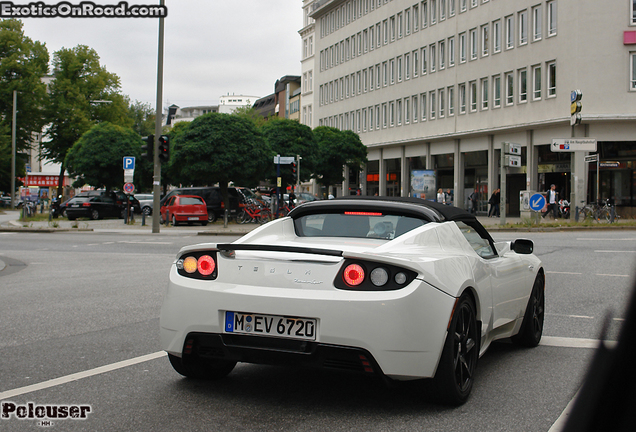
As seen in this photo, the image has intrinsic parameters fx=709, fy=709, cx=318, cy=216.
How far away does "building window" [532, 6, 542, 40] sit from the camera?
4309 centimetres

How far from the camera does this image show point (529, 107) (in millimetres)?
43594

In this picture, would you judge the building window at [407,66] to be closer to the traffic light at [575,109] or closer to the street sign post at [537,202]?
the traffic light at [575,109]

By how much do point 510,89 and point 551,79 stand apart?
3.98m

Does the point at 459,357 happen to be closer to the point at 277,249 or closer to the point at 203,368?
the point at 277,249

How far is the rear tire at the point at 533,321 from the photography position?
612cm

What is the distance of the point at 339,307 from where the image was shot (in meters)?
3.93

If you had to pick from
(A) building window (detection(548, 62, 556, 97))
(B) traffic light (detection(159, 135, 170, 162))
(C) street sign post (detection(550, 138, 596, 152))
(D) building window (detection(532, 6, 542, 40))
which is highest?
(D) building window (detection(532, 6, 542, 40))

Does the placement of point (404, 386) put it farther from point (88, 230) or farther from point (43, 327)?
point (88, 230)

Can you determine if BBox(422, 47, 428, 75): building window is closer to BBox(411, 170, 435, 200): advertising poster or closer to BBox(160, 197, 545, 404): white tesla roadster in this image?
BBox(411, 170, 435, 200): advertising poster

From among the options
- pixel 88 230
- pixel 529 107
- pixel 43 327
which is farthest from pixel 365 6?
pixel 43 327

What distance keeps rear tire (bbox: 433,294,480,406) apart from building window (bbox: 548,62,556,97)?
3991 cm

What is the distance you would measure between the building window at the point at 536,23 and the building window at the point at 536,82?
1905mm

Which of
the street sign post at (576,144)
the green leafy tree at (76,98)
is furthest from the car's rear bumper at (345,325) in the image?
the green leafy tree at (76,98)

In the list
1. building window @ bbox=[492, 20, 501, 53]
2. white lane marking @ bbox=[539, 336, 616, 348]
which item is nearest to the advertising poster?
building window @ bbox=[492, 20, 501, 53]
